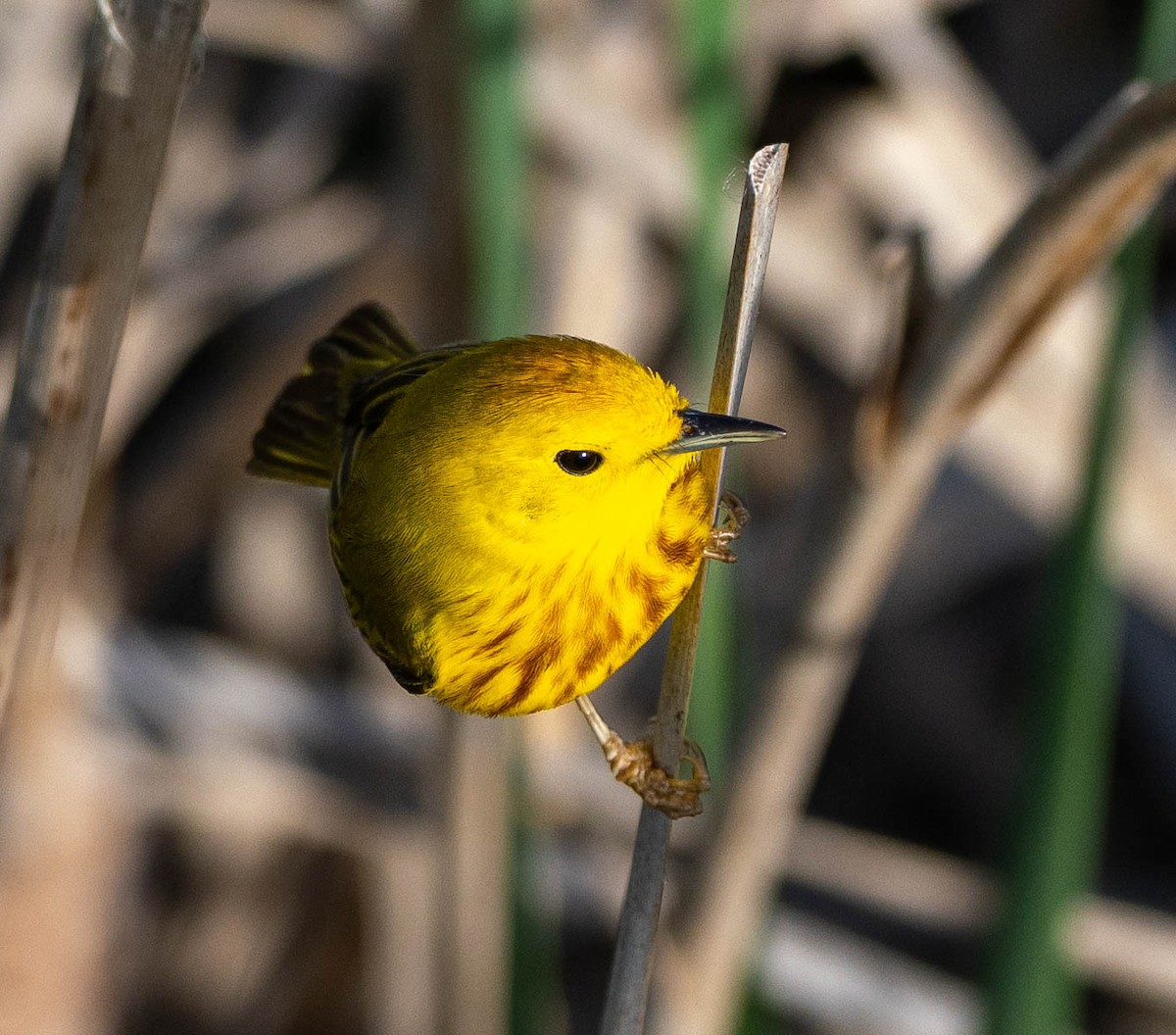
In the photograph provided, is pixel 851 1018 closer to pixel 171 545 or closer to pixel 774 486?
pixel 774 486

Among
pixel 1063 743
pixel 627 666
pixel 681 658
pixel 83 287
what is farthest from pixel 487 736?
pixel 627 666

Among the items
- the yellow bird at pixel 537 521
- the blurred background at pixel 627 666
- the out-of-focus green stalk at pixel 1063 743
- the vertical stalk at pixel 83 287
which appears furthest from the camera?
the blurred background at pixel 627 666

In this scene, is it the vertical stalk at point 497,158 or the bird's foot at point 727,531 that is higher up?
the vertical stalk at point 497,158

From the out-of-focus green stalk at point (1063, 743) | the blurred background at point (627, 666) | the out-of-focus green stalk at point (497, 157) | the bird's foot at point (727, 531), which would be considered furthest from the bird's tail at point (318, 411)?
the out-of-focus green stalk at point (1063, 743)

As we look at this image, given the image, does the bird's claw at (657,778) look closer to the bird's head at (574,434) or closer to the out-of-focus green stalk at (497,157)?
the bird's head at (574,434)

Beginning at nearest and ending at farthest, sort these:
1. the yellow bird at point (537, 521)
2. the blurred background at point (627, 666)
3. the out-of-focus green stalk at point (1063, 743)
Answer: the yellow bird at point (537, 521)
the out-of-focus green stalk at point (1063, 743)
the blurred background at point (627, 666)

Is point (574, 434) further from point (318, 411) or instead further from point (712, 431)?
point (318, 411)

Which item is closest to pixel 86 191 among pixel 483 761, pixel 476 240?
pixel 476 240
